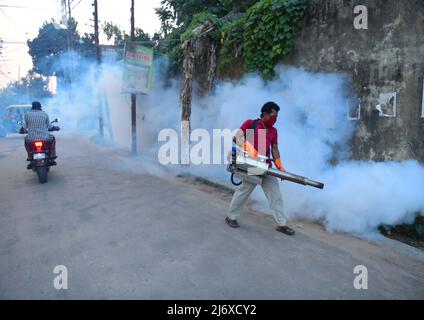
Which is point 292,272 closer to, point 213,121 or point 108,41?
point 213,121

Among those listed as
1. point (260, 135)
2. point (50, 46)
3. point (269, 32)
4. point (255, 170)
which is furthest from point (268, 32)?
point (50, 46)

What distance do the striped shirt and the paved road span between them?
1780 mm

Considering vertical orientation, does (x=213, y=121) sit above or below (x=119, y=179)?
above

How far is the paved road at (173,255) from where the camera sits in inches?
121

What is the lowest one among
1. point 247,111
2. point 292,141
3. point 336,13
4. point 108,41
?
point 292,141

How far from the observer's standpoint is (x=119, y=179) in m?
7.90

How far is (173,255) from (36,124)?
561cm

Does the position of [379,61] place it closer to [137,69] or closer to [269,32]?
[269,32]
